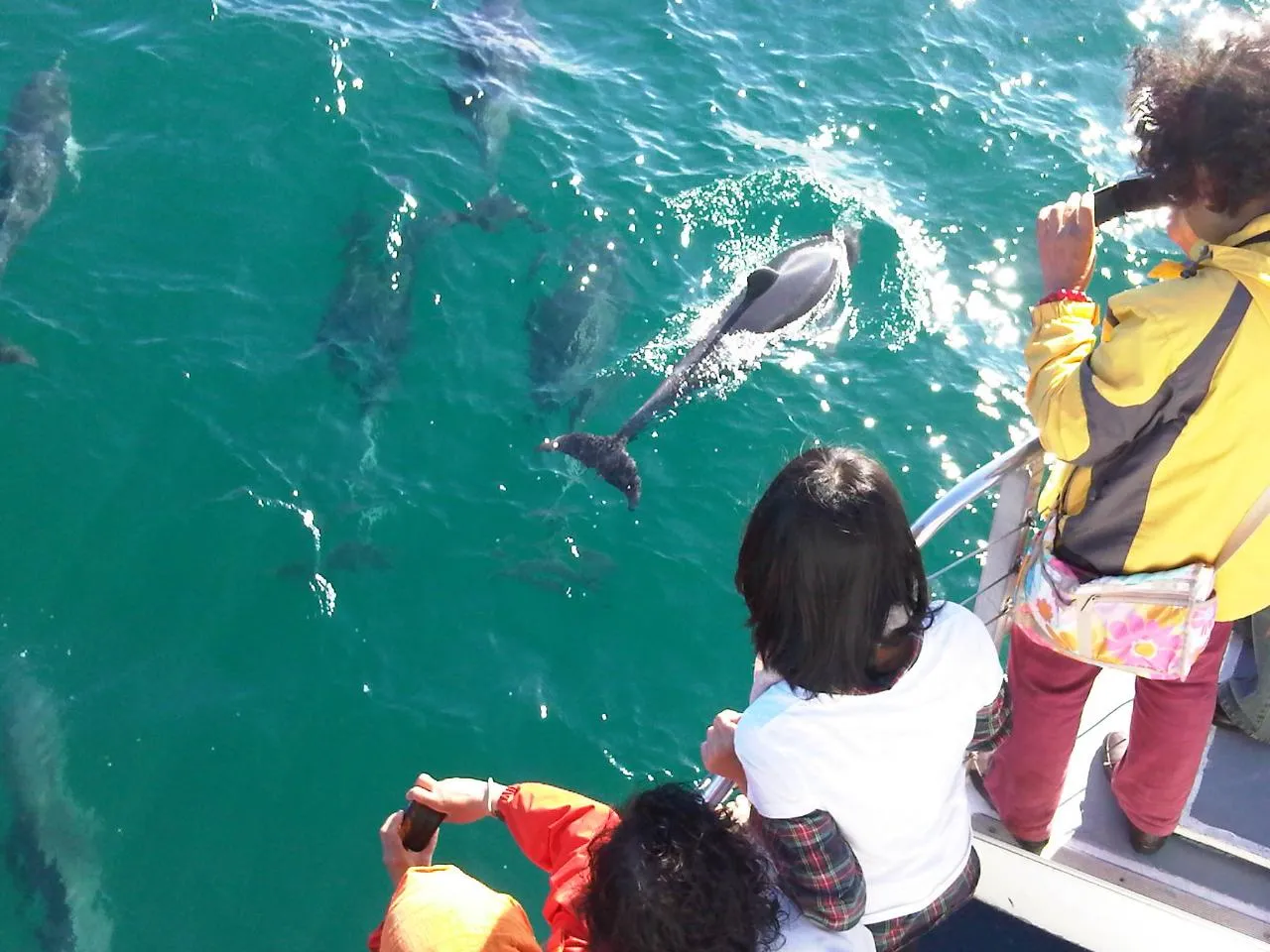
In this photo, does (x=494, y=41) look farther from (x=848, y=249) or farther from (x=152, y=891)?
(x=152, y=891)

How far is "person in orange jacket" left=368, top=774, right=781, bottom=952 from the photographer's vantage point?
2.34 m

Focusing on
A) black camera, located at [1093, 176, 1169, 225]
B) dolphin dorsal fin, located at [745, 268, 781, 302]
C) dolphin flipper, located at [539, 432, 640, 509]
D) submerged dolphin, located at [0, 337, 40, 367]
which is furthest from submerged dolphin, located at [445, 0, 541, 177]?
black camera, located at [1093, 176, 1169, 225]

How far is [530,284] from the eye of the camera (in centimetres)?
908

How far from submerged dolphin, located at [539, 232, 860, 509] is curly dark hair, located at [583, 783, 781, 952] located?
17.3 ft

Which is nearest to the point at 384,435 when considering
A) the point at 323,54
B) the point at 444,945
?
the point at 323,54

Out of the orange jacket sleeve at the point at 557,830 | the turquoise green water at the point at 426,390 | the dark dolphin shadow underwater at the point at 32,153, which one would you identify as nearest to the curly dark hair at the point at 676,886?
the orange jacket sleeve at the point at 557,830

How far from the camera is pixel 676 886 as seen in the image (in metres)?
2.33

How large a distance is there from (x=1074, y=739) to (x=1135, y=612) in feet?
2.21

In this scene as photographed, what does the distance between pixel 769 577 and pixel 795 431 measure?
5818mm

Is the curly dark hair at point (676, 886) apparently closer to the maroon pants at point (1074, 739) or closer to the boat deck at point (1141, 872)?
the maroon pants at point (1074, 739)

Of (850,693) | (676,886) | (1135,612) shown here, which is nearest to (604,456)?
(1135,612)

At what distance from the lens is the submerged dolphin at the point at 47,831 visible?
569cm

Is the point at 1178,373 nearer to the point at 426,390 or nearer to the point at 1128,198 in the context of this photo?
the point at 1128,198

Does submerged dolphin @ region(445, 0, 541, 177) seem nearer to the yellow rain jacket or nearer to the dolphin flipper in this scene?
the dolphin flipper
